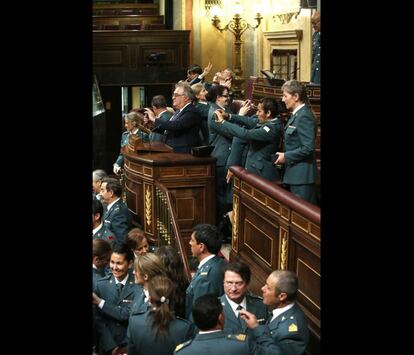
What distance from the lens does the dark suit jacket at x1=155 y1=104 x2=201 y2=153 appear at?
27.2 feet

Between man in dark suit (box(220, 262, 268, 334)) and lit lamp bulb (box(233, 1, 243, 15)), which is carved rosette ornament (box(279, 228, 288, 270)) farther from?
lit lamp bulb (box(233, 1, 243, 15))

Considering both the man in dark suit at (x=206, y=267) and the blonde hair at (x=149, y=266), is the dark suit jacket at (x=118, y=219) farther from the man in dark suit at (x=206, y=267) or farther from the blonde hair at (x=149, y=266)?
the blonde hair at (x=149, y=266)

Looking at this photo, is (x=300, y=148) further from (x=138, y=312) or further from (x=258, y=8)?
(x=258, y=8)

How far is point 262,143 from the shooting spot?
7.30m

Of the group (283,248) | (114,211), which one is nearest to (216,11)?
(114,211)

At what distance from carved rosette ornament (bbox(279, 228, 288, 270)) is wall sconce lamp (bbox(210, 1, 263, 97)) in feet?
32.9

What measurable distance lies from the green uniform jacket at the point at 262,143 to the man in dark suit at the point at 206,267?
181cm

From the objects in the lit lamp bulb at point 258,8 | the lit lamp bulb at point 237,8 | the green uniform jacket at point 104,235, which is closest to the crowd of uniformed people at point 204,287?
the green uniform jacket at point 104,235

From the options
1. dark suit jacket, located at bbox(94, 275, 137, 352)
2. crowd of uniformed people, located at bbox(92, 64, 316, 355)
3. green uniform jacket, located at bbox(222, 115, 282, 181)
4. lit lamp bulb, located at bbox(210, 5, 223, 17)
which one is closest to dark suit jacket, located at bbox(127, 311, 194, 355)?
crowd of uniformed people, located at bbox(92, 64, 316, 355)

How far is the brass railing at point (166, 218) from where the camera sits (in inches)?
269

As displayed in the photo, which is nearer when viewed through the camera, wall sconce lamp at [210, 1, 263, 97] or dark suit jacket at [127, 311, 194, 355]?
dark suit jacket at [127, 311, 194, 355]
